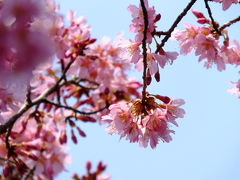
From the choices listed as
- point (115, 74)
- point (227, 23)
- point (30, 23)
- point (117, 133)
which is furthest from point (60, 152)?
point (30, 23)

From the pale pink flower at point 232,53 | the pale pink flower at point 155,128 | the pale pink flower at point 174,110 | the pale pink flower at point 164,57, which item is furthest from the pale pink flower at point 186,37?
the pale pink flower at point 155,128

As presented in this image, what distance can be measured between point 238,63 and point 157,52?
101 cm

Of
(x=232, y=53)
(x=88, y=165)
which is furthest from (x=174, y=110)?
(x=88, y=165)

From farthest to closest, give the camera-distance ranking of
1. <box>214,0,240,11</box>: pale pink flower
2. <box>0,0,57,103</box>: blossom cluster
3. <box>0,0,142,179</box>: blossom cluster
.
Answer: <box>0,0,142,179</box>: blossom cluster
<box>214,0,240,11</box>: pale pink flower
<box>0,0,57,103</box>: blossom cluster

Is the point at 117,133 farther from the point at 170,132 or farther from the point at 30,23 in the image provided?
the point at 30,23

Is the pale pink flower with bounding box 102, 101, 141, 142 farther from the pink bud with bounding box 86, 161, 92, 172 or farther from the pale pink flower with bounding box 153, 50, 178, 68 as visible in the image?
the pink bud with bounding box 86, 161, 92, 172

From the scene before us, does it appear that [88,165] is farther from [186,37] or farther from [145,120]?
[145,120]

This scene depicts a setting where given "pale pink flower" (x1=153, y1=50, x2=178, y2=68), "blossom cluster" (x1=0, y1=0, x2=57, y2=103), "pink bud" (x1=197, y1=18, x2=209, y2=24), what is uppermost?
"pink bud" (x1=197, y1=18, x2=209, y2=24)

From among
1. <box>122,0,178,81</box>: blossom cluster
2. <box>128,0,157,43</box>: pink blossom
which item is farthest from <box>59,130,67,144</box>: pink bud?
<box>128,0,157,43</box>: pink blossom

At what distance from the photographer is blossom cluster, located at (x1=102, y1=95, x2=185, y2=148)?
2018 millimetres

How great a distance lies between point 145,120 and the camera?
6.50 ft

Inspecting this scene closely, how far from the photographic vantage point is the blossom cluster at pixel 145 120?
202 cm

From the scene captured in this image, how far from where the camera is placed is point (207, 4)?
2119 millimetres

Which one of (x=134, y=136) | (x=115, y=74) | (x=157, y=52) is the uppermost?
(x=115, y=74)
